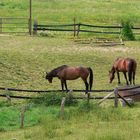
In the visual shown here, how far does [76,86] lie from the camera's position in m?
23.4

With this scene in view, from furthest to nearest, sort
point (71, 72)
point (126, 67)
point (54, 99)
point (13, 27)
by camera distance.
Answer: point (13, 27)
point (126, 67)
point (71, 72)
point (54, 99)

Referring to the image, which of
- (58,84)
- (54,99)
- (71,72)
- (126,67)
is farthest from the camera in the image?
(126,67)

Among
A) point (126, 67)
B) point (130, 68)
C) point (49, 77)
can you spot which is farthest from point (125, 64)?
point (49, 77)

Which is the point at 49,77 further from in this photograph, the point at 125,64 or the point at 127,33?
the point at 127,33

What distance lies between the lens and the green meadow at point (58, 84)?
584 inches

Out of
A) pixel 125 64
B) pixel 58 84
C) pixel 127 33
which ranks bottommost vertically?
pixel 58 84

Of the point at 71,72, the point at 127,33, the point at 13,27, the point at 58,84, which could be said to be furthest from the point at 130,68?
the point at 13,27

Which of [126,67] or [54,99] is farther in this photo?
[126,67]

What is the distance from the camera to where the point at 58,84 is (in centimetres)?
2381

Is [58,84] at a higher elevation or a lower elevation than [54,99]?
lower

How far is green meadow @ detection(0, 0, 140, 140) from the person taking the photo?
14844 millimetres

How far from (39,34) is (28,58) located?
10.5 metres

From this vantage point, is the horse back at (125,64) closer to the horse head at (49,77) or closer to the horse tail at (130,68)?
the horse tail at (130,68)

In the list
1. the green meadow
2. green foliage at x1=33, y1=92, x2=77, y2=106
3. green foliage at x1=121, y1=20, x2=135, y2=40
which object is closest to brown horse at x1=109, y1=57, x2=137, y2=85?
the green meadow
